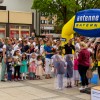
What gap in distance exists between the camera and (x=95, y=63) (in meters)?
11.7

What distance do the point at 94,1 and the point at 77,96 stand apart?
Answer: 3755 centimetres

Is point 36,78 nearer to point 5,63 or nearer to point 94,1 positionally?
point 5,63

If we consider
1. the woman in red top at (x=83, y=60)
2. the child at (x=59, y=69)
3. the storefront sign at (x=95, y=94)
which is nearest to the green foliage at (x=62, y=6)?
the child at (x=59, y=69)

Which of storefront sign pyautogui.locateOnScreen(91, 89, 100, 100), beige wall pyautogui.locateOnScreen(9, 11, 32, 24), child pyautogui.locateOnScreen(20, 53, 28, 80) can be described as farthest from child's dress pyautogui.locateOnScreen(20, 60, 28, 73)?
beige wall pyautogui.locateOnScreen(9, 11, 32, 24)

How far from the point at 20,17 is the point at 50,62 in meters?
28.3

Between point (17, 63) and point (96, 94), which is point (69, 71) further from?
point (96, 94)

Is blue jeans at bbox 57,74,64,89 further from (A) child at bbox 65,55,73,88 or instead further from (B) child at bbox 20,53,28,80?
(B) child at bbox 20,53,28,80

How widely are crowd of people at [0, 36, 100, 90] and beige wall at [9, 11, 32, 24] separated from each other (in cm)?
2554

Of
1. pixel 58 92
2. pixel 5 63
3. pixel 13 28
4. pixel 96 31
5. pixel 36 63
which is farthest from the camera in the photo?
pixel 13 28

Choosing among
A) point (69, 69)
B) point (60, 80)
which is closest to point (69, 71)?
point (69, 69)

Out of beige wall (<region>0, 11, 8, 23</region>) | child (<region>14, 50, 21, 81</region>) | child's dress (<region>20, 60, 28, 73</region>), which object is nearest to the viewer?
child (<region>14, 50, 21, 81</region>)

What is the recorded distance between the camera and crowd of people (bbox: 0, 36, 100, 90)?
11164 mm

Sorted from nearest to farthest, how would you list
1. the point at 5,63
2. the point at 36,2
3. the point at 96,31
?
1. the point at 96,31
2. the point at 5,63
3. the point at 36,2

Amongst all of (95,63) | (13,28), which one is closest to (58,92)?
(95,63)
